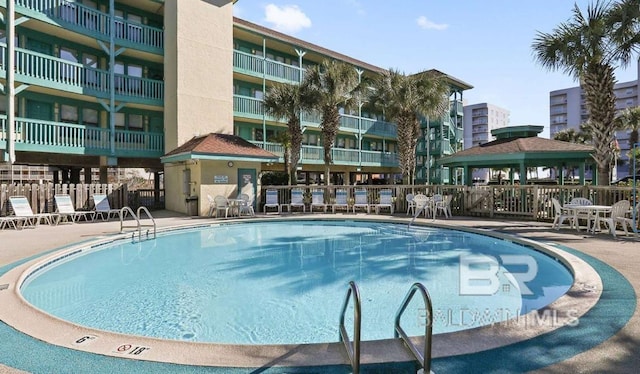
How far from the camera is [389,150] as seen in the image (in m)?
36.0

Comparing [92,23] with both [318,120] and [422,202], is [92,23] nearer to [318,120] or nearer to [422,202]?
[318,120]

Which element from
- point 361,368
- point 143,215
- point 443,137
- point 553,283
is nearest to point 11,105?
point 143,215

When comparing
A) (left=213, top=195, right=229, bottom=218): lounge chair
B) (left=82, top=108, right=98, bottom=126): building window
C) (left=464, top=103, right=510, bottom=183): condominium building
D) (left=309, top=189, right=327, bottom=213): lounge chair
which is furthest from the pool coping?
(left=464, top=103, right=510, bottom=183): condominium building

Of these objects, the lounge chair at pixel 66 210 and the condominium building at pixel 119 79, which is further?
the condominium building at pixel 119 79

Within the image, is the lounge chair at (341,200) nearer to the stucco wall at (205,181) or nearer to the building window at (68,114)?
the stucco wall at (205,181)

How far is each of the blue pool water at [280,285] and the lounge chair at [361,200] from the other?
6331 mm

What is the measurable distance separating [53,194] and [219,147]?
22.7 ft

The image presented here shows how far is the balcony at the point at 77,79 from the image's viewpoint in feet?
51.3

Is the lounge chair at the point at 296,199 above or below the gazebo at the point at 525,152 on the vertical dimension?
below

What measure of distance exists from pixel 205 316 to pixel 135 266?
13.1ft

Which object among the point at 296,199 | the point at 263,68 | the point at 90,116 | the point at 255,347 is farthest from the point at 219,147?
the point at 255,347

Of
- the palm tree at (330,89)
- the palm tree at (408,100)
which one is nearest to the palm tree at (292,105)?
the palm tree at (330,89)

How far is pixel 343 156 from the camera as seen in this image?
28.5 m

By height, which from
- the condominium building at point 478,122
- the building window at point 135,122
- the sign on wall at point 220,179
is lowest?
the sign on wall at point 220,179
